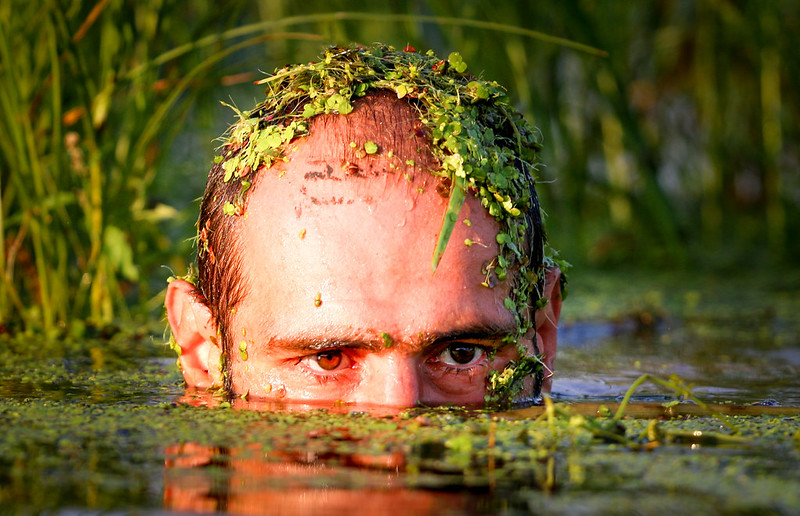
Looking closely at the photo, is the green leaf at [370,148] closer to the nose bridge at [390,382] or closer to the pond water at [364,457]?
the nose bridge at [390,382]

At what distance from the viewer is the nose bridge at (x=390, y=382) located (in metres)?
2.25

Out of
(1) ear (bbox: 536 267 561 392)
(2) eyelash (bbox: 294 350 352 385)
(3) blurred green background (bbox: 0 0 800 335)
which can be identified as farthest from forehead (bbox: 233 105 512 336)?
(3) blurred green background (bbox: 0 0 800 335)

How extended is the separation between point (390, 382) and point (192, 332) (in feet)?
2.29

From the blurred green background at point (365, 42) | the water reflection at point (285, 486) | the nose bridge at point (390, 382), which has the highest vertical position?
the blurred green background at point (365, 42)

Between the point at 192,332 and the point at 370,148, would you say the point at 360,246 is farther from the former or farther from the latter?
the point at 192,332

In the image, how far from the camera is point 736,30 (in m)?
6.35

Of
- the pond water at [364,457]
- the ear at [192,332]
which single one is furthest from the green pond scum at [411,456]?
the ear at [192,332]

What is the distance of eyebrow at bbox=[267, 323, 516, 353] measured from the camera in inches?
88.7

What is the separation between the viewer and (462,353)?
94.9 inches

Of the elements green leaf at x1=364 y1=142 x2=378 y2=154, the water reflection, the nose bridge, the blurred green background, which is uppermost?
the blurred green background

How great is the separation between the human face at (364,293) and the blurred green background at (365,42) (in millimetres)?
815

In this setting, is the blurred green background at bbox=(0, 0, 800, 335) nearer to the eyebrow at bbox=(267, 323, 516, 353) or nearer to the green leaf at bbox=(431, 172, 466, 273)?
the green leaf at bbox=(431, 172, 466, 273)

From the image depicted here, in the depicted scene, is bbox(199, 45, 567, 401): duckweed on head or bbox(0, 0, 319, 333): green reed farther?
bbox(0, 0, 319, 333): green reed

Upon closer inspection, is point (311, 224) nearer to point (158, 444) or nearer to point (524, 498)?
point (158, 444)
